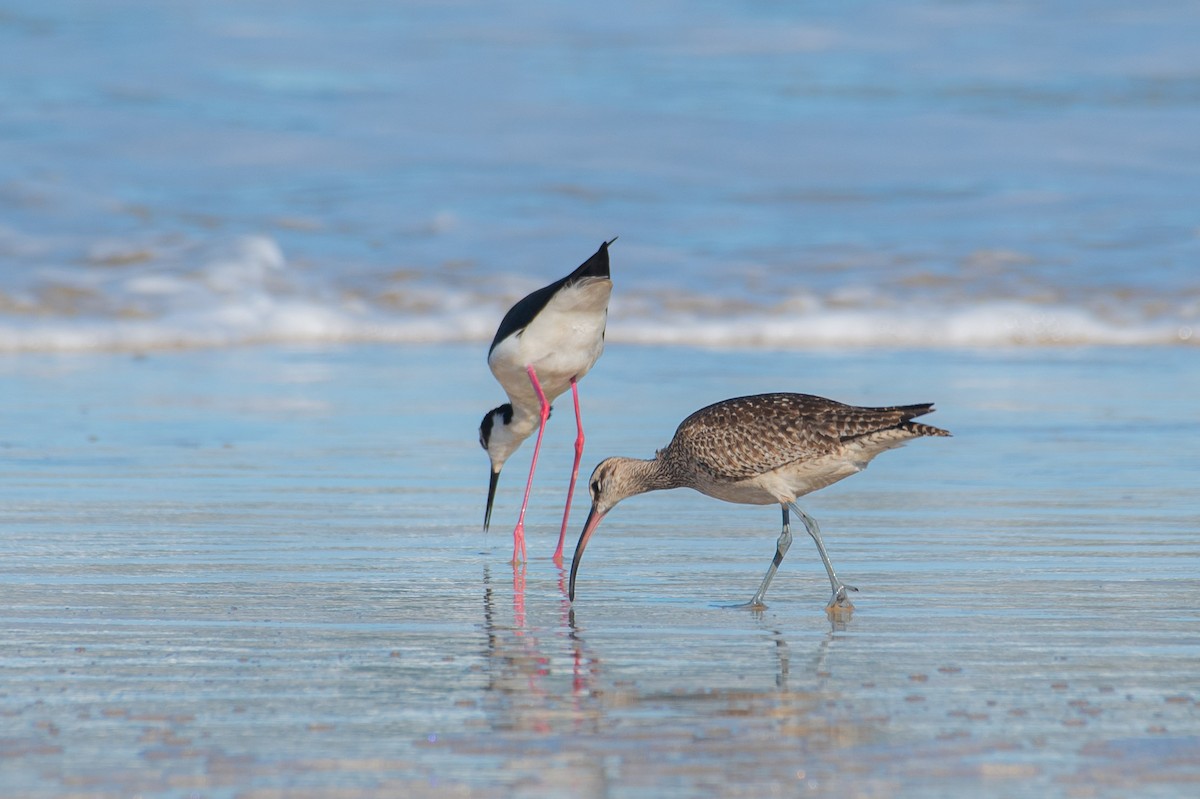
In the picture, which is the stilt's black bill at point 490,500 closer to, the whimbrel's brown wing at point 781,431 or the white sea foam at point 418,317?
the whimbrel's brown wing at point 781,431

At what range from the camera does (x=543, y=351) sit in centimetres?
820

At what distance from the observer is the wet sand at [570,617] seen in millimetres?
3459

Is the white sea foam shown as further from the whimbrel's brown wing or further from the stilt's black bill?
the whimbrel's brown wing

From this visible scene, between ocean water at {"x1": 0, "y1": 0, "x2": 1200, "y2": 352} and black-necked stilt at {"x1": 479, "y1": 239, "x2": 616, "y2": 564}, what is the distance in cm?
556

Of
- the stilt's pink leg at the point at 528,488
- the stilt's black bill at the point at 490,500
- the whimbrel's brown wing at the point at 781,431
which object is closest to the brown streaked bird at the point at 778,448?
the whimbrel's brown wing at the point at 781,431

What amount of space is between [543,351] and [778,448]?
261 cm

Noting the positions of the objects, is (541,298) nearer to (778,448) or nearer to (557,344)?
(557,344)

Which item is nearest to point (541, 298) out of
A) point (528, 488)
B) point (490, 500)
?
point (528, 488)

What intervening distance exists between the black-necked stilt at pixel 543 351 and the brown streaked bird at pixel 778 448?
1498 mm

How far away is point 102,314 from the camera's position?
46.5 feet

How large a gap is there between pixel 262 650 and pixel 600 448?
4.21 meters

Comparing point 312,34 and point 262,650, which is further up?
point 312,34

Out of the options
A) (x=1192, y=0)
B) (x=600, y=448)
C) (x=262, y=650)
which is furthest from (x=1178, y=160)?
(x=262, y=650)

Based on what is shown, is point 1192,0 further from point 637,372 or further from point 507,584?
point 507,584
